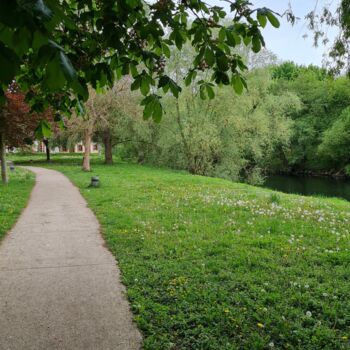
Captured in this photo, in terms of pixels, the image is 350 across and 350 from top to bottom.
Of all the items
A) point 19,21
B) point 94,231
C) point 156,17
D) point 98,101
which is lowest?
point 94,231

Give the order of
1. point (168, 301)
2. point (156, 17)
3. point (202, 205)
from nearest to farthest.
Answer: point (156, 17)
point (168, 301)
point (202, 205)

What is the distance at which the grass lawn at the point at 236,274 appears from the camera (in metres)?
3.75

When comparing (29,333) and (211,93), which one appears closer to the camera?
(211,93)

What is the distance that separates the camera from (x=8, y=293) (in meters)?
4.69

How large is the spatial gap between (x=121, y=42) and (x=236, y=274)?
12.2 ft

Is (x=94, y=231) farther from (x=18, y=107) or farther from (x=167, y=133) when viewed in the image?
(x=167, y=133)

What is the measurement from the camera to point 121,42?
2.76 metres

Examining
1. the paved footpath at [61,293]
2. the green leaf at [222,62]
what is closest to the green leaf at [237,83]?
the green leaf at [222,62]

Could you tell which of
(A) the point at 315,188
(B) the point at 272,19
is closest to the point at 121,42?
(B) the point at 272,19

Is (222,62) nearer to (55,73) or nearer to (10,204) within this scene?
(55,73)

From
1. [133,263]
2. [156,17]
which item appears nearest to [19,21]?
[156,17]

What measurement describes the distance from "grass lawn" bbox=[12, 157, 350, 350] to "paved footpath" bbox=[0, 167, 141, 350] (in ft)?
0.84

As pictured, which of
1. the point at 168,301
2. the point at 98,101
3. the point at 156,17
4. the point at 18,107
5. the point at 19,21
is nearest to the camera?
the point at 19,21

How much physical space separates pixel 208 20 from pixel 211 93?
621 mm
